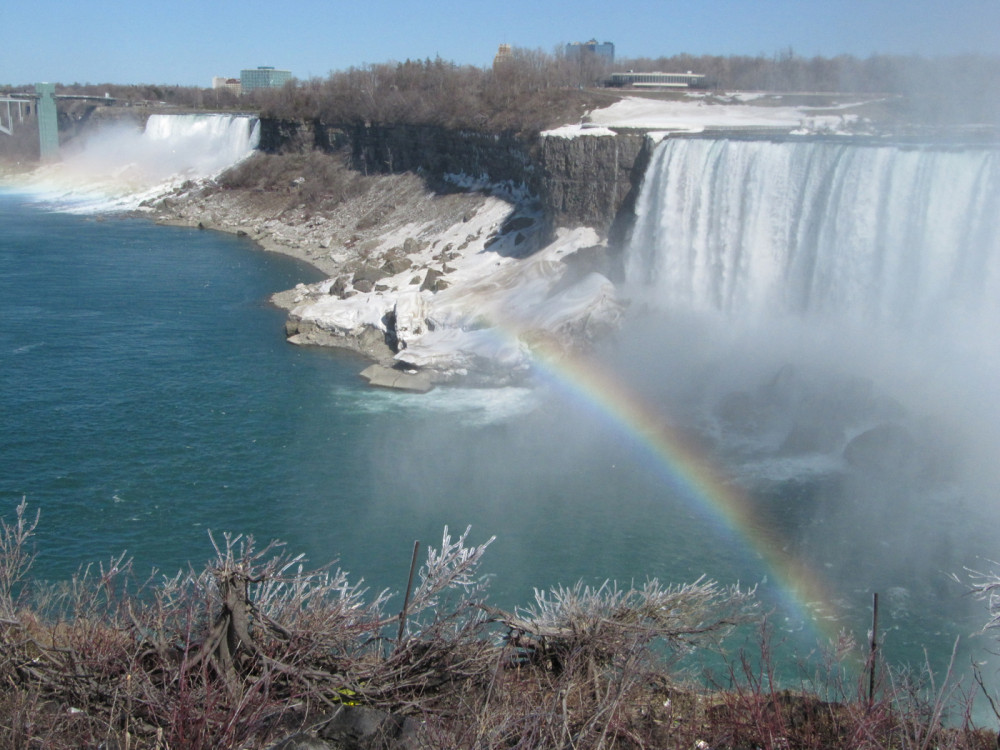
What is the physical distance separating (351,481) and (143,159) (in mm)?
53653

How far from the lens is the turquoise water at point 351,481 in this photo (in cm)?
1372

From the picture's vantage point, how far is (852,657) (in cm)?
1130

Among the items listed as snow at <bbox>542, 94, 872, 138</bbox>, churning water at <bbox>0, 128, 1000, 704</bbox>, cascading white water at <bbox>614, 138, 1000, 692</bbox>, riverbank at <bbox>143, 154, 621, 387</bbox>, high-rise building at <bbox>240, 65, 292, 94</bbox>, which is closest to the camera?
churning water at <bbox>0, 128, 1000, 704</bbox>

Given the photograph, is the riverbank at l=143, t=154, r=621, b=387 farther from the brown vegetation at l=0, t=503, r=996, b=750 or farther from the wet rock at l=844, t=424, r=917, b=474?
the brown vegetation at l=0, t=503, r=996, b=750

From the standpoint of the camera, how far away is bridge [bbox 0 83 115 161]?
7244 centimetres

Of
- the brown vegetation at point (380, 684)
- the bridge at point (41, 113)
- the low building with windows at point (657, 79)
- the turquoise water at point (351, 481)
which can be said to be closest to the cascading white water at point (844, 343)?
the turquoise water at point (351, 481)

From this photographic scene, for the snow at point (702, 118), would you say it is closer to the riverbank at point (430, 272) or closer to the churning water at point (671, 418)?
the riverbank at point (430, 272)

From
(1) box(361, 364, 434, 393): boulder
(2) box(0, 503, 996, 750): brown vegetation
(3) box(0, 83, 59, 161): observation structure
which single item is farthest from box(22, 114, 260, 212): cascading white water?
(2) box(0, 503, 996, 750): brown vegetation

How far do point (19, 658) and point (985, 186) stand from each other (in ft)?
61.9

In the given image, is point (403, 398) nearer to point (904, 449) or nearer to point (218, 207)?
point (904, 449)

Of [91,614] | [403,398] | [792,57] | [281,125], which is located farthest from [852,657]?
[281,125]

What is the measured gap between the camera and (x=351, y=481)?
16.9 meters

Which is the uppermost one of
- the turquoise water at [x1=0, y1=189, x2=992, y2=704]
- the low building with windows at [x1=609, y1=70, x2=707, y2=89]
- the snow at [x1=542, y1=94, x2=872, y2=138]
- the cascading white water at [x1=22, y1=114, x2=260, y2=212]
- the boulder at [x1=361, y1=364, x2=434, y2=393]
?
the low building with windows at [x1=609, y1=70, x2=707, y2=89]

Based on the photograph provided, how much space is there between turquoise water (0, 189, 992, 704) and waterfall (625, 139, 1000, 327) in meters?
4.11
